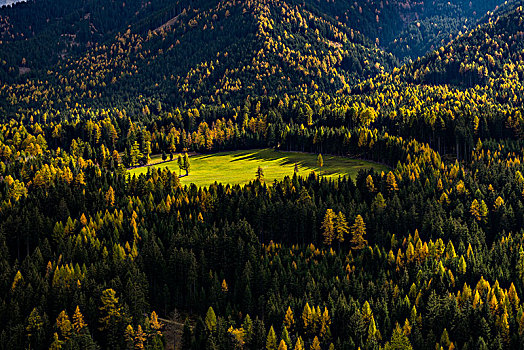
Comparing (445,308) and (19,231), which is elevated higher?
(19,231)

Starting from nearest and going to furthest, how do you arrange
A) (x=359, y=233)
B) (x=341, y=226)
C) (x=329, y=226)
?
(x=359, y=233), (x=329, y=226), (x=341, y=226)

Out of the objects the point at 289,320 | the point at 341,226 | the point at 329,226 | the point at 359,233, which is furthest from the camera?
the point at 341,226

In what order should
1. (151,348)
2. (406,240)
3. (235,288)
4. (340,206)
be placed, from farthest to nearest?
(340,206) → (406,240) → (235,288) → (151,348)

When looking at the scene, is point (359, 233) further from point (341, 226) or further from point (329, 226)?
point (329, 226)

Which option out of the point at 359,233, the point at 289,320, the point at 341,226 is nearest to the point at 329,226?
the point at 341,226

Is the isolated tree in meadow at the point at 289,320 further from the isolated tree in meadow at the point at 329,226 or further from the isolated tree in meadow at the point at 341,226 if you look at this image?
the isolated tree in meadow at the point at 341,226

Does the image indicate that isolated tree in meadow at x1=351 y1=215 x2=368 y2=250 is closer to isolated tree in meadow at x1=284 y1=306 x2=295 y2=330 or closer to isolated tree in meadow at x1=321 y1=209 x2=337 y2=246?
isolated tree in meadow at x1=321 y1=209 x2=337 y2=246

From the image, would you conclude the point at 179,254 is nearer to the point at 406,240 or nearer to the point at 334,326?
the point at 334,326

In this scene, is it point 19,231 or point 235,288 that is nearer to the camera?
point 235,288

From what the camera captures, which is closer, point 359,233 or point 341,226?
point 359,233

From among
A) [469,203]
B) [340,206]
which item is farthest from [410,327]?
[469,203]

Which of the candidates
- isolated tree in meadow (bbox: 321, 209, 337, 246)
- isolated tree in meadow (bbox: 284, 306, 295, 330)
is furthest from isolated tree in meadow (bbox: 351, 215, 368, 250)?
isolated tree in meadow (bbox: 284, 306, 295, 330)
